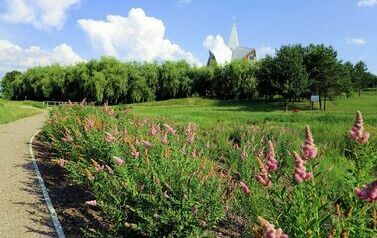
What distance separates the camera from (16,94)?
10325 centimetres

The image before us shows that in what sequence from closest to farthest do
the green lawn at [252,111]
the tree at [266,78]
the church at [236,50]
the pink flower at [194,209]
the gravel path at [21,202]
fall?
the pink flower at [194,209]
the gravel path at [21,202]
the green lawn at [252,111]
the tree at [266,78]
the church at [236,50]

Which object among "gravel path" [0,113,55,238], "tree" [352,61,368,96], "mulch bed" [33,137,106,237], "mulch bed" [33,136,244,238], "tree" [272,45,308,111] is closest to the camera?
"mulch bed" [33,136,244,238]

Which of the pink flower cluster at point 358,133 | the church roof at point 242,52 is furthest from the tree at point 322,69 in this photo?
the church roof at point 242,52

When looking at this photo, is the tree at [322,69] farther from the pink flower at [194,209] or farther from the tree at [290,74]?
the pink flower at [194,209]

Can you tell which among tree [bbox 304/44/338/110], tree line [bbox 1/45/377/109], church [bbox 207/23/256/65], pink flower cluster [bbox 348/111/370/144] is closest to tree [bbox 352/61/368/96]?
tree line [bbox 1/45/377/109]

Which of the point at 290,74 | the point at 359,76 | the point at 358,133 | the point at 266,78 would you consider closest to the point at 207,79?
the point at 266,78

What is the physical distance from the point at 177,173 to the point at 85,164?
11.6 ft

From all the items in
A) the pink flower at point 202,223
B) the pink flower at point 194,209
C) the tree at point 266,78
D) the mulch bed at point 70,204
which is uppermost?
the tree at point 266,78

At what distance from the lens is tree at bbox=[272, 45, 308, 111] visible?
60750 mm

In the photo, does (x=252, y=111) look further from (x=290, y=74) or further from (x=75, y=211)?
(x=75, y=211)

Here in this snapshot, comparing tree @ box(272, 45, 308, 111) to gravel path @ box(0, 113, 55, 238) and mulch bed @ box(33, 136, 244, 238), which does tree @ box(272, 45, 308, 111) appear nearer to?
gravel path @ box(0, 113, 55, 238)

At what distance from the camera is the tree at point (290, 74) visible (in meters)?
60.8

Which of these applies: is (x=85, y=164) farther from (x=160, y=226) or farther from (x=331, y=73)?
(x=331, y=73)

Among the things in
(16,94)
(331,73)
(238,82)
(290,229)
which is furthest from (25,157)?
(16,94)
